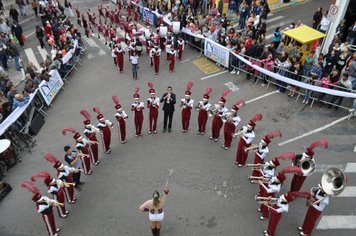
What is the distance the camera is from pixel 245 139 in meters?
11.0

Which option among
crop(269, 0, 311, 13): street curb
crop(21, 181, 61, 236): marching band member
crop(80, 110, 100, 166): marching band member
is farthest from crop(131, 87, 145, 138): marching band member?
crop(269, 0, 311, 13): street curb

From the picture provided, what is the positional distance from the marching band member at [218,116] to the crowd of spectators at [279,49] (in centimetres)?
426

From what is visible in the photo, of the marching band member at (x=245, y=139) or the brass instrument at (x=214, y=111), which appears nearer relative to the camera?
the marching band member at (x=245, y=139)

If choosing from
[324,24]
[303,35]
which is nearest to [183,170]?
[303,35]

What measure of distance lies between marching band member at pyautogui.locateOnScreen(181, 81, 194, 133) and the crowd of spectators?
4.83 metres

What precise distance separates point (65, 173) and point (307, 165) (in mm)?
6962

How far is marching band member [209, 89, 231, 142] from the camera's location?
38.9ft

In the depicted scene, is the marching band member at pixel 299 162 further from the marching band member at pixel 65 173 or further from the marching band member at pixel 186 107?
the marching band member at pixel 65 173

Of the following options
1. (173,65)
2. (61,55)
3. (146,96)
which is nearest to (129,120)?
(146,96)

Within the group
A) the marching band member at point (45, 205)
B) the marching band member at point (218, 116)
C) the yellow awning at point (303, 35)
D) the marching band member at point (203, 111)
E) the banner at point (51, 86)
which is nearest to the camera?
the marching band member at point (45, 205)

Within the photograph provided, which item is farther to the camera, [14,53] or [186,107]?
[14,53]

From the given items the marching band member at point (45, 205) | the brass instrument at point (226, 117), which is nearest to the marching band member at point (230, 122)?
the brass instrument at point (226, 117)

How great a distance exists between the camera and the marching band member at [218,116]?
11.9 m

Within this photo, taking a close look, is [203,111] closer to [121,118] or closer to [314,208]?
[121,118]
